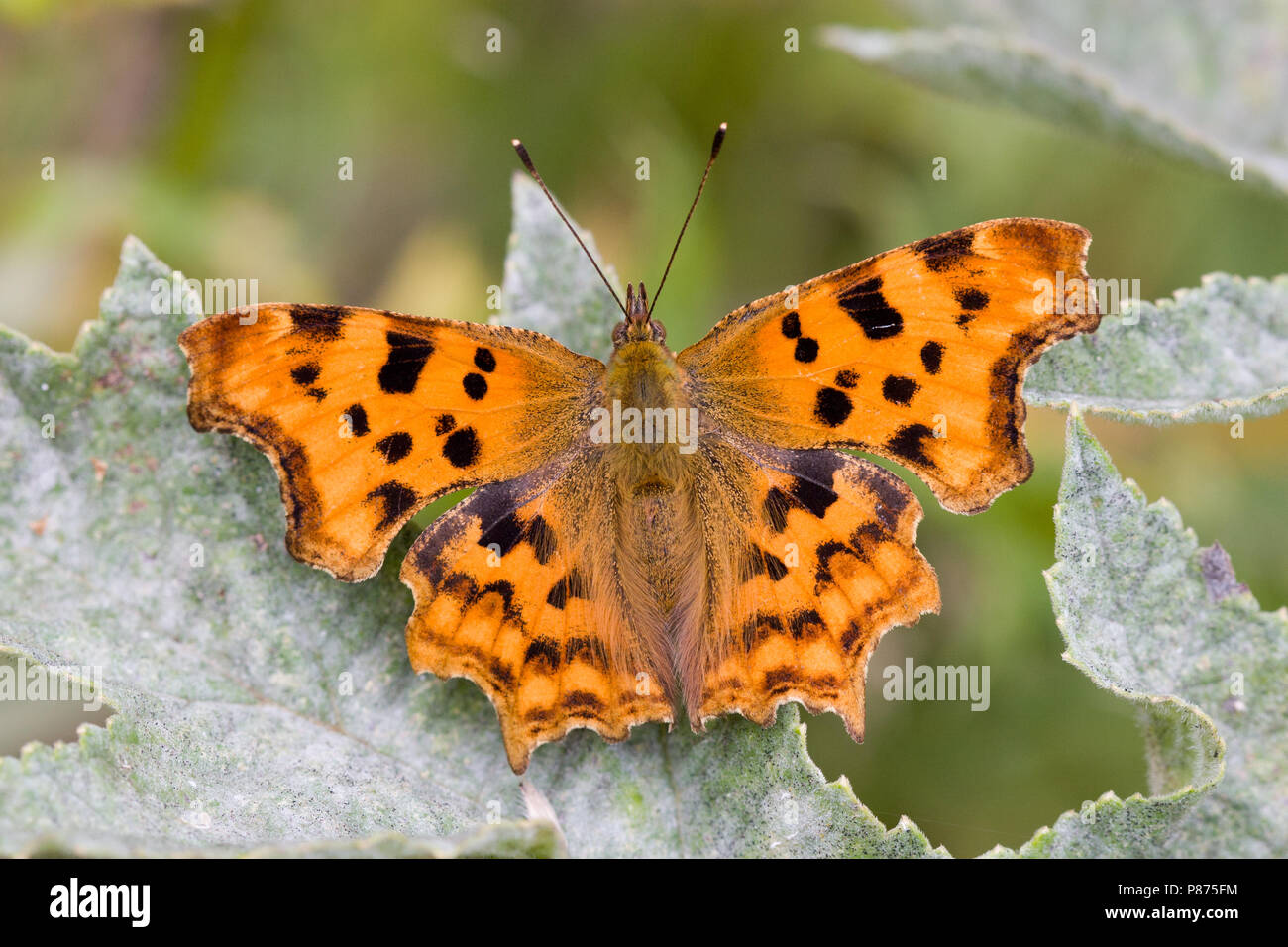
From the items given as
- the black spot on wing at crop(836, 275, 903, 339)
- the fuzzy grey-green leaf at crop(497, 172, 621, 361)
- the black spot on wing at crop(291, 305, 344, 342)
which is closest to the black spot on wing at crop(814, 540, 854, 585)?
the black spot on wing at crop(836, 275, 903, 339)

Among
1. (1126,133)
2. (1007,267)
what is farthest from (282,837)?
(1126,133)

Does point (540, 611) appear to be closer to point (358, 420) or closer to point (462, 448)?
point (462, 448)

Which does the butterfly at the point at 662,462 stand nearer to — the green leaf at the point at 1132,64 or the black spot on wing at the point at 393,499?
the black spot on wing at the point at 393,499

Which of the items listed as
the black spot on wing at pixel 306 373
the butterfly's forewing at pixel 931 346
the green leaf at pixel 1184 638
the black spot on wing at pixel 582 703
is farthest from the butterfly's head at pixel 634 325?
the green leaf at pixel 1184 638

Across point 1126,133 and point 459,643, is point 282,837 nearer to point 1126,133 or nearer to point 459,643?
point 459,643

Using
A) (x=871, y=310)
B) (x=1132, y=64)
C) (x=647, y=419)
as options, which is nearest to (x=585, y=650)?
(x=647, y=419)

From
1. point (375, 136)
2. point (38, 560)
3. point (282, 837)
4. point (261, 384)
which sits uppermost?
point (375, 136)
